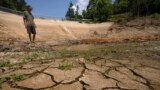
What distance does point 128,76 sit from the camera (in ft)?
12.1

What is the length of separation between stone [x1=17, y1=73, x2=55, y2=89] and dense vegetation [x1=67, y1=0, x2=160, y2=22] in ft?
80.1

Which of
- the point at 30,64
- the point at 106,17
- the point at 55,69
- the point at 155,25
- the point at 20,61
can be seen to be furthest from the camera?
the point at 106,17

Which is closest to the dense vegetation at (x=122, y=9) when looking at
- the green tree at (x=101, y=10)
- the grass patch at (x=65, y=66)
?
the green tree at (x=101, y=10)

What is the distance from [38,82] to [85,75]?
71 cm

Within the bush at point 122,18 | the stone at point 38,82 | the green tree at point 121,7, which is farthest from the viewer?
the green tree at point 121,7

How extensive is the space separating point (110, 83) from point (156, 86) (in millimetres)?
618

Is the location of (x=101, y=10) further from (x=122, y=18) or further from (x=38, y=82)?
(x=38, y=82)

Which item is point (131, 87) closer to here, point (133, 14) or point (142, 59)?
point (142, 59)

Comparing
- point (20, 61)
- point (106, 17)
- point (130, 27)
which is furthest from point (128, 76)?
point (106, 17)

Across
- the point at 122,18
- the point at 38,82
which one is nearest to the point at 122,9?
the point at 122,18

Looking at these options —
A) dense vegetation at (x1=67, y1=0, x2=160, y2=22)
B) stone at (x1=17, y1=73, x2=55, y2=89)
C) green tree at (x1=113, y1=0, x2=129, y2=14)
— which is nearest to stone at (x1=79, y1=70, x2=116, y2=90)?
stone at (x1=17, y1=73, x2=55, y2=89)

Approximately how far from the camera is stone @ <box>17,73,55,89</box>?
3266mm

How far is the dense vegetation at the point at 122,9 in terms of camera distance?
29828 millimetres

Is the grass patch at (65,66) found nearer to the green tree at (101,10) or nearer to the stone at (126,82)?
the stone at (126,82)
